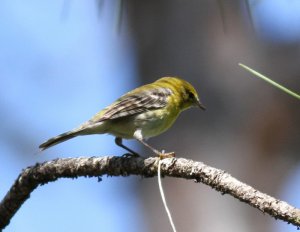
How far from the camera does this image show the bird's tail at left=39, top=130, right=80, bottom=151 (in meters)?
3.21

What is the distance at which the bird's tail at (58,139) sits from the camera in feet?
10.5

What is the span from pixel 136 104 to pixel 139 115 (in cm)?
12

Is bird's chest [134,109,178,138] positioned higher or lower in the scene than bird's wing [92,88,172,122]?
lower

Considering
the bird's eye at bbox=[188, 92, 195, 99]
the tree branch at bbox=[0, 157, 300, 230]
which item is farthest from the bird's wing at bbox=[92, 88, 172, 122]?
the tree branch at bbox=[0, 157, 300, 230]

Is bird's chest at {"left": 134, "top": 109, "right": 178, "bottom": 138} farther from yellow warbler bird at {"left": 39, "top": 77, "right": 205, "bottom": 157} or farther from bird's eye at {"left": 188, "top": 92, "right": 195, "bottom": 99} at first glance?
bird's eye at {"left": 188, "top": 92, "right": 195, "bottom": 99}

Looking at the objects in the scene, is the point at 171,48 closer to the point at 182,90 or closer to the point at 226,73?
the point at 226,73

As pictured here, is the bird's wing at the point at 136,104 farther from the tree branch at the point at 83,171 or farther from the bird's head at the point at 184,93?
the tree branch at the point at 83,171

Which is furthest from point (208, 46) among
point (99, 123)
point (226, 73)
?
point (99, 123)

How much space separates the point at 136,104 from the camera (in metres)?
4.05

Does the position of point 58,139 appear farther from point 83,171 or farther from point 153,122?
point 83,171

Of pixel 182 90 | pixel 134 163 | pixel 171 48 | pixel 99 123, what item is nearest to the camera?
pixel 134 163

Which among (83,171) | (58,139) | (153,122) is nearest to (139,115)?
(153,122)

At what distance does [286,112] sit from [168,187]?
3.91 feet

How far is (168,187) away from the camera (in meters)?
4.95
